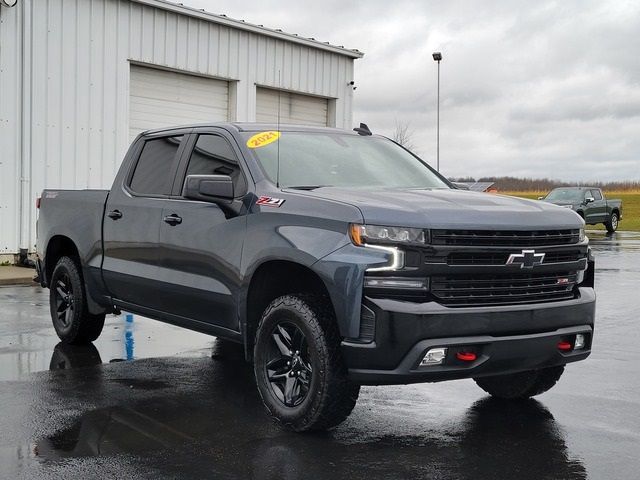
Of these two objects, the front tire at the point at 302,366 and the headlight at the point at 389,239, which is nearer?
the headlight at the point at 389,239

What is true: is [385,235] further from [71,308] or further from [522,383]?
[71,308]

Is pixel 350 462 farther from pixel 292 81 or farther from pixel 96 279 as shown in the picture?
pixel 292 81

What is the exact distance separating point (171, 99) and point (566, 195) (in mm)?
21564

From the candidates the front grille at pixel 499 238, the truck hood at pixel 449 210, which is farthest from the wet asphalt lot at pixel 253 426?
the truck hood at pixel 449 210

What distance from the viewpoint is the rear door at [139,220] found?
22.2 feet

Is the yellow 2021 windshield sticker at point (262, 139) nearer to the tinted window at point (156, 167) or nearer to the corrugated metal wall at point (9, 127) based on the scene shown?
the tinted window at point (156, 167)

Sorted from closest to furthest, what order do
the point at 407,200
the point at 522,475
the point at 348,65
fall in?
the point at 522,475 < the point at 407,200 < the point at 348,65

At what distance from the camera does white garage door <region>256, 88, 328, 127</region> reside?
19.8 metres

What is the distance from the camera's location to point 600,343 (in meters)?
8.74

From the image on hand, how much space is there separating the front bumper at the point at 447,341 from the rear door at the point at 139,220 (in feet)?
7.77

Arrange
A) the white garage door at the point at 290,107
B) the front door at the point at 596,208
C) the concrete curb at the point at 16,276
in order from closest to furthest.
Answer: the concrete curb at the point at 16,276, the white garage door at the point at 290,107, the front door at the point at 596,208

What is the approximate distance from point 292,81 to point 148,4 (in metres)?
4.09

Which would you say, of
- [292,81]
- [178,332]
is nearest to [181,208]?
[178,332]

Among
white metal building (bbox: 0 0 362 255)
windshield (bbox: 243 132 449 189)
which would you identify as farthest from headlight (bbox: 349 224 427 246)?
white metal building (bbox: 0 0 362 255)
